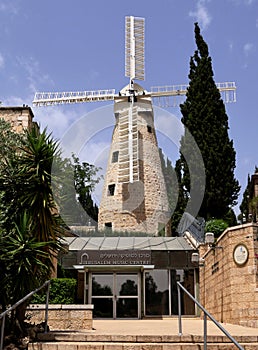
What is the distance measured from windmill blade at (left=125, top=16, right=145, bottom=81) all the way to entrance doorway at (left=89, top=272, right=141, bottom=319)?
49.5 feet

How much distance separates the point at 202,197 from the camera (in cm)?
2423

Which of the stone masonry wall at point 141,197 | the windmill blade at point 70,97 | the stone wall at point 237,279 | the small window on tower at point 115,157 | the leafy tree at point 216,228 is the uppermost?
the windmill blade at point 70,97

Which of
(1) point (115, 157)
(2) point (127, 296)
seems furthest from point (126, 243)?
(1) point (115, 157)

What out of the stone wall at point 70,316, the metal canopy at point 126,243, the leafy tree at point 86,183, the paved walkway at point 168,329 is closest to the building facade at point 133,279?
the metal canopy at point 126,243

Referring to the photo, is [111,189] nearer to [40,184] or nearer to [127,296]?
[127,296]

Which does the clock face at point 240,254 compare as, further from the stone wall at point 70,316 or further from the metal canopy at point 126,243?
the metal canopy at point 126,243

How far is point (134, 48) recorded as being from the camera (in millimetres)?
29484

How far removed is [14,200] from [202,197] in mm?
16843

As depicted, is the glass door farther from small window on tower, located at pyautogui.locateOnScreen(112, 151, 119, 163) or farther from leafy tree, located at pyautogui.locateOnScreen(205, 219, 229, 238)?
small window on tower, located at pyautogui.locateOnScreen(112, 151, 119, 163)

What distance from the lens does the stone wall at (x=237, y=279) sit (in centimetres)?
1026

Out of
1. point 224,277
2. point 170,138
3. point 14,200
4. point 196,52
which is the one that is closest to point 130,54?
point 196,52

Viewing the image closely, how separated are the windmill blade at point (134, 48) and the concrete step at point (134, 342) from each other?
22812 millimetres

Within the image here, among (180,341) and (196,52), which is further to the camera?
(196,52)

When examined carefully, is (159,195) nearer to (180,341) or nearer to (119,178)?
(119,178)
